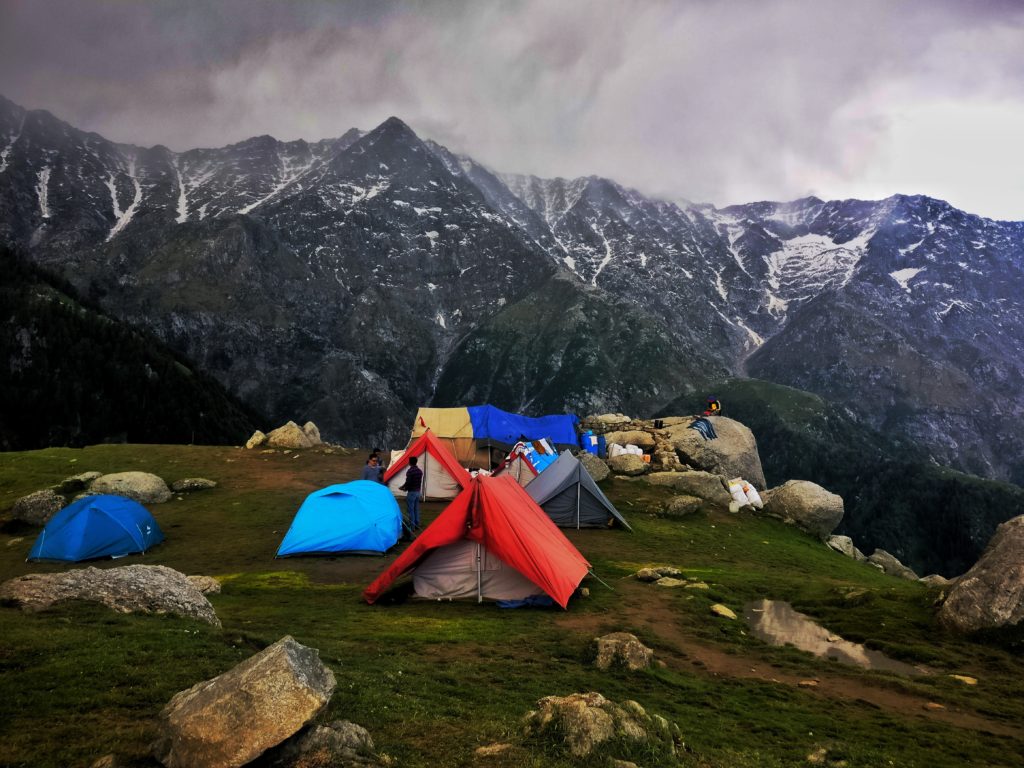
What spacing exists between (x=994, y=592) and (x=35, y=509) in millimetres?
44543

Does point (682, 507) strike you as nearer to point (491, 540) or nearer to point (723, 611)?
point (723, 611)

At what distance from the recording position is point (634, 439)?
196 feet

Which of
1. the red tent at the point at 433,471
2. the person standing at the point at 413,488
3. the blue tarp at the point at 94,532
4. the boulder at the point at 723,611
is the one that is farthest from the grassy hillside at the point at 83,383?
the boulder at the point at 723,611

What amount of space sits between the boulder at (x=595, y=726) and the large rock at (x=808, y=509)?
39.6 metres

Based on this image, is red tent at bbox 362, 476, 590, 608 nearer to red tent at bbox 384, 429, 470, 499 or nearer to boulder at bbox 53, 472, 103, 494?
red tent at bbox 384, 429, 470, 499

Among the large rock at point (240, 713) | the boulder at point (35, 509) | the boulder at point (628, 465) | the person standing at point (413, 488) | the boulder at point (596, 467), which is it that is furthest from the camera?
the boulder at point (628, 465)

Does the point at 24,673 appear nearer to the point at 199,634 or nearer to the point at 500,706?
the point at 199,634

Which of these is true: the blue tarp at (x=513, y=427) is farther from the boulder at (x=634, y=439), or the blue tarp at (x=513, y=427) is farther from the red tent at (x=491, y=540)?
the red tent at (x=491, y=540)

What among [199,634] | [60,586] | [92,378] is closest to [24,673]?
[199,634]

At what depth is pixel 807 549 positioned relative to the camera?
3819 cm

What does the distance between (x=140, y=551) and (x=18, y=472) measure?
85.4 feet

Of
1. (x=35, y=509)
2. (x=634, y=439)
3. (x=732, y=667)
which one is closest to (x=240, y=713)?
(x=732, y=667)

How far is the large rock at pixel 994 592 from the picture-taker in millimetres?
17083

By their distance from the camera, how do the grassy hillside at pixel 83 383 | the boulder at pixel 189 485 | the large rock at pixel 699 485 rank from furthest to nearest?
the grassy hillside at pixel 83 383, the large rock at pixel 699 485, the boulder at pixel 189 485
